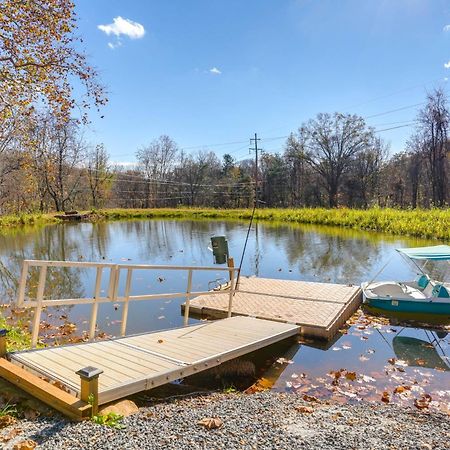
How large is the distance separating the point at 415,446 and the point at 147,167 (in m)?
56.5

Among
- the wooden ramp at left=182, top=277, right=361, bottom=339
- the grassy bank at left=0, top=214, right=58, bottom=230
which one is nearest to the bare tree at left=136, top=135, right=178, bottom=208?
the grassy bank at left=0, top=214, right=58, bottom=230

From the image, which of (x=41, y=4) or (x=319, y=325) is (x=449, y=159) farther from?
(x=41, y=4)

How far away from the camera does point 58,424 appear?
3.07 metres

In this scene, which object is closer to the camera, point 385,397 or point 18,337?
point 385,397

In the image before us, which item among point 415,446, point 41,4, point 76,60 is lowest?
point 415,446

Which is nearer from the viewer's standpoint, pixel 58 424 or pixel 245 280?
pixel 58 424

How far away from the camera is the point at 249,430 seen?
324cm

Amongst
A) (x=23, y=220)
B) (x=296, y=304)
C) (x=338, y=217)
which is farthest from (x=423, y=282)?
(x=23, y=220)

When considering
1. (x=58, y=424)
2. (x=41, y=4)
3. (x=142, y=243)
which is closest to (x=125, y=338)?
(x=58, y=424)

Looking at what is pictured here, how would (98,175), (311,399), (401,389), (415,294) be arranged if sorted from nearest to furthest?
(311,399)
(401,389)
(415,294)
(98,175)

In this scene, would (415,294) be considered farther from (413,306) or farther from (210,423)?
(210,423)

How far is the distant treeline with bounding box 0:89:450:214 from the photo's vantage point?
3972 cm

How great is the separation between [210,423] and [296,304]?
6.02m

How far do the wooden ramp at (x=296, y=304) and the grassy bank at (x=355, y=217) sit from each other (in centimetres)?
1352
